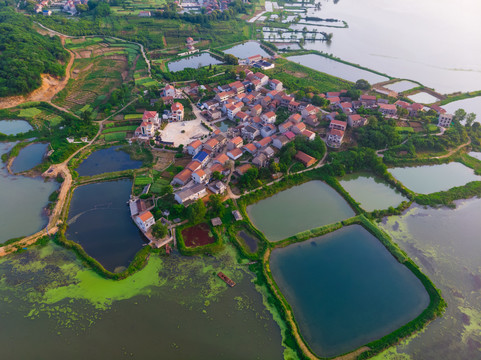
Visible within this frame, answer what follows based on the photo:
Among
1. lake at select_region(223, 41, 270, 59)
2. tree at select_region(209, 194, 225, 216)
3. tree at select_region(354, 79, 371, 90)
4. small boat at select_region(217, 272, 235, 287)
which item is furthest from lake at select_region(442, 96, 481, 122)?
small boat at select_region(217, 272, 235, 287)

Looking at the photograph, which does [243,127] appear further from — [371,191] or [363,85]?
[363,85]

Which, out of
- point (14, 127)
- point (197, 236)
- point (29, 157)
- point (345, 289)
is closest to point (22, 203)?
point (29, 157)

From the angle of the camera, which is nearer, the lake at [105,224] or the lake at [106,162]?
the lake at [105,224]

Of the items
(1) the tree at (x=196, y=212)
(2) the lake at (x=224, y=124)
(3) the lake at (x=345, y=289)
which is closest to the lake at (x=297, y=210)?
(3) the lake at (x=345, y=289)

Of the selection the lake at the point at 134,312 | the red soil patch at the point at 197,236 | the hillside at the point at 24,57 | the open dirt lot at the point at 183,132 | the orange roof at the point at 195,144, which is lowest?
the lake at the point at 134,312

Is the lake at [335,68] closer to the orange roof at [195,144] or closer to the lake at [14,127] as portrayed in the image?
the orange roof at [195,144]

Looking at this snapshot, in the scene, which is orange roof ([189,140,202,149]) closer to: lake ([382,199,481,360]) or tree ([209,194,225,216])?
tree ([209,194,225,216])
